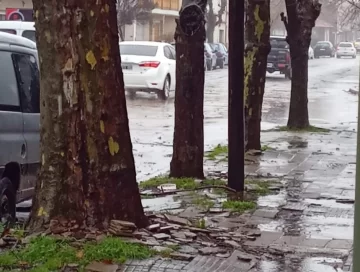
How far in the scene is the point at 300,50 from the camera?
1733 centimetres

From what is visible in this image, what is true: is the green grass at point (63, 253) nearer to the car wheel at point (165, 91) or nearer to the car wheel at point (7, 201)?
the car wheel at point (7, 201)

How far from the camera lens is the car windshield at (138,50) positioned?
26.0 m

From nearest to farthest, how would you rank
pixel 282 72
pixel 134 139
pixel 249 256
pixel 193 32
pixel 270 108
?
1. pixel 249 256
2. pixel 193 32
3. pixel 134 139
4. pixel 270 108
5. pixel 282 72

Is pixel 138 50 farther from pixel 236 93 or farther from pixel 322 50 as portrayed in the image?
pixel 322 50

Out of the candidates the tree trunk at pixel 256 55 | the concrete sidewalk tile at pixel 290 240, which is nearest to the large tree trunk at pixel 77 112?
the concrete sidewalk tile at pixel 290 240

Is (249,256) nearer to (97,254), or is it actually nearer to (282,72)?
(97,254)

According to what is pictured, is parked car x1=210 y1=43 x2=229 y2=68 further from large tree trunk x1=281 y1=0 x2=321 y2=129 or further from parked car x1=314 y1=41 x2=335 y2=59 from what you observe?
large tree trunk x1=281 y1=0 x2=321 y2=129

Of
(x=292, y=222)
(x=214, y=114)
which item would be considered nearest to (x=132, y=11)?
(x=214, y=114)

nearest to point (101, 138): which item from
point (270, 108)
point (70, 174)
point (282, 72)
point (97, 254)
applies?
point (70, 174)

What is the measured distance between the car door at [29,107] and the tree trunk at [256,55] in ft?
18.0

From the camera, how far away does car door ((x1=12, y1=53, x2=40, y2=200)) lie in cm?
806

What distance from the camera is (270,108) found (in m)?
24.7

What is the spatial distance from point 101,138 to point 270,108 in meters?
18.5

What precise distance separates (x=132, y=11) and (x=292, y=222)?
42882 millimetres
